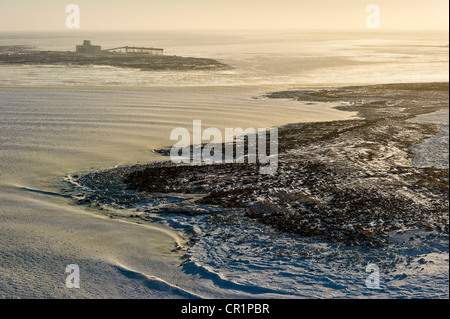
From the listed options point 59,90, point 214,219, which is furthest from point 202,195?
point 59,90

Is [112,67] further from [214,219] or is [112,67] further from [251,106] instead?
[214,219]
